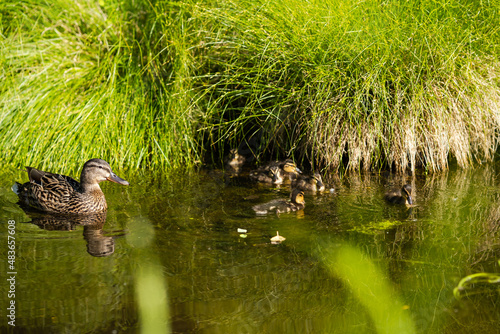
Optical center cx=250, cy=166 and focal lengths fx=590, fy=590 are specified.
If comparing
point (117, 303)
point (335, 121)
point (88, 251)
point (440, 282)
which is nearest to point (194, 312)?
point (117, 303)

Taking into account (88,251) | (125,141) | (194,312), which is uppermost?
(125,141)

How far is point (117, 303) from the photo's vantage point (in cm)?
338

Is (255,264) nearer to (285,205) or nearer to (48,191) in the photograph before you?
(285,205)

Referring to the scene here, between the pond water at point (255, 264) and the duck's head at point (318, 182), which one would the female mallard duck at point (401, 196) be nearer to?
the pond water at point (255, 264)

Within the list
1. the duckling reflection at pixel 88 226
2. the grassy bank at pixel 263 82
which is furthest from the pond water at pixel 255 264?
the grassy bank at pixel 263 82

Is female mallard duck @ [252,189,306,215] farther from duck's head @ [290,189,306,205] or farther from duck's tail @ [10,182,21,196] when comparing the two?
duck's tail @ [10,182,21,196]

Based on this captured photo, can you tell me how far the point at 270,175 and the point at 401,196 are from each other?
4.38ft

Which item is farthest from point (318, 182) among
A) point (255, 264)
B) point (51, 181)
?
point (51, 181)

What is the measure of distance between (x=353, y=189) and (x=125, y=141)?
94.5 inches

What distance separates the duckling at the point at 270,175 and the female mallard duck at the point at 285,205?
2.36 ft

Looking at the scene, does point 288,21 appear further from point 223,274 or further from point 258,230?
point 223,274

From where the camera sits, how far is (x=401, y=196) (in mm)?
5148

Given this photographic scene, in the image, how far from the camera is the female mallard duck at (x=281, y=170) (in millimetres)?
5847

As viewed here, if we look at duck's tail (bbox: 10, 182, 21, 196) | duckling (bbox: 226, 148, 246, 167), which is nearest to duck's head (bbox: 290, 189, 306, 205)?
duckling (bbox: 226, 148, 246, 167)
